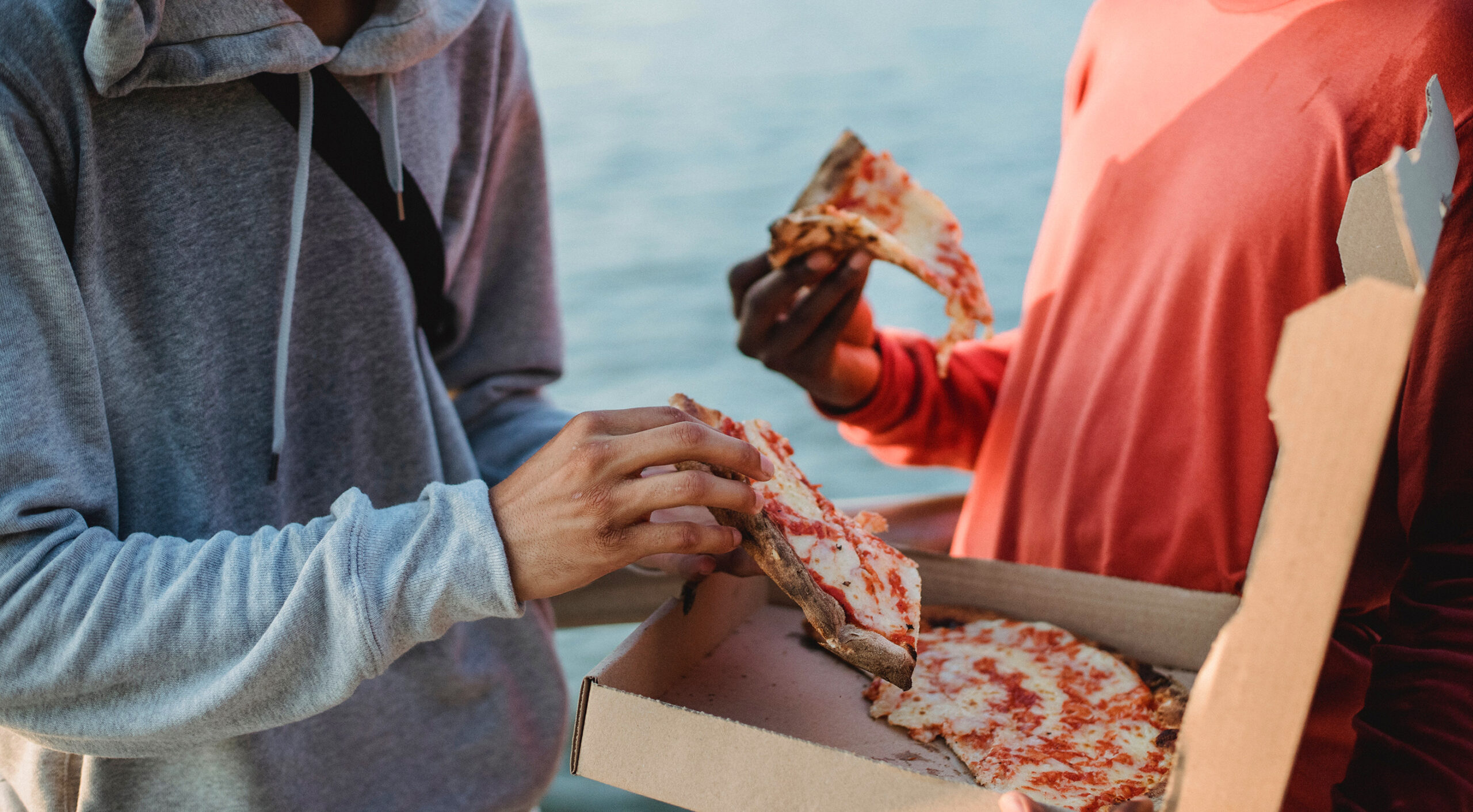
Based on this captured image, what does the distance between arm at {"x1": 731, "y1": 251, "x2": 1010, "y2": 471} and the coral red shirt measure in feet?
0.63

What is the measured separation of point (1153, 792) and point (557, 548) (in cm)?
73

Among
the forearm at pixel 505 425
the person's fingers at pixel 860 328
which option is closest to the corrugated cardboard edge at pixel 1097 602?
the person's fingers at pixel 860 328

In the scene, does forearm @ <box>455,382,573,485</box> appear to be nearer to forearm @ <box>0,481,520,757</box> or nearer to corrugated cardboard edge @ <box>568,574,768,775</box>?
corrugated cardboard edge @ <box>568,574,768,775</box>

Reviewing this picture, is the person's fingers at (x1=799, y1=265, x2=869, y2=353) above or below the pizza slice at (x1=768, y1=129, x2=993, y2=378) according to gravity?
below

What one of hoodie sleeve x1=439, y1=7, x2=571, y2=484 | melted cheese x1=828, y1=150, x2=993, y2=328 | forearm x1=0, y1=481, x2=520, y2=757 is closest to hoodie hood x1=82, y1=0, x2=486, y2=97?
hoodie sleeve x1=439, y1=7, x2=571, y2=484

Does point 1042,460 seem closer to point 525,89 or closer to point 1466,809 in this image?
point 1466,809

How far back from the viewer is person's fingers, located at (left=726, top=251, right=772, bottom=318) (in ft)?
5.87

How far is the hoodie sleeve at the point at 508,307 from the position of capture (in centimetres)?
164

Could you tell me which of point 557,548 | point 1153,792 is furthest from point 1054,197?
point 557,548

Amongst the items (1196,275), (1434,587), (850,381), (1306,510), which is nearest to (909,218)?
(850,381)

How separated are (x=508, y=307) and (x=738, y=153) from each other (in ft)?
23.5

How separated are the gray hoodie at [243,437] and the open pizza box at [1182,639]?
226 mm

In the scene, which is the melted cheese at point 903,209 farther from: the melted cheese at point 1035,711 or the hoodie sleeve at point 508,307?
the melted cheese at point 1035,711

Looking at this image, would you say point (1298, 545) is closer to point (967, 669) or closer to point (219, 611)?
point (967, 669)
